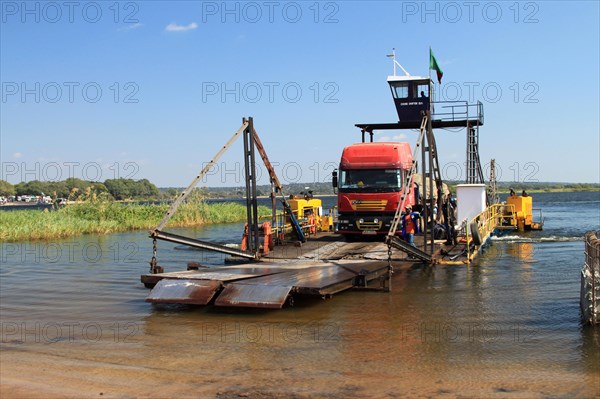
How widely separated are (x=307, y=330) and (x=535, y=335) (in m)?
3.52

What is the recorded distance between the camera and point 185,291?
1120 centimetres

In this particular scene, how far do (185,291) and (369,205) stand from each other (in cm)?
846

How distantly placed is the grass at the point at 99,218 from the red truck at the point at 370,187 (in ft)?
62.0

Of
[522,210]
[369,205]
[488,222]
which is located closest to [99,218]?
[369,205]

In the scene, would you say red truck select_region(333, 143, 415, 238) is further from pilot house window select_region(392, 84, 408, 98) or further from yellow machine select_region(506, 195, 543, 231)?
yellow machine select_region(506, 195, 543, 231)

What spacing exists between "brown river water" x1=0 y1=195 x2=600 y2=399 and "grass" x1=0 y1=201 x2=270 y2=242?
16153 millimetres

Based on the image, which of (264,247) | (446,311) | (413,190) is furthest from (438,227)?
(446,311)

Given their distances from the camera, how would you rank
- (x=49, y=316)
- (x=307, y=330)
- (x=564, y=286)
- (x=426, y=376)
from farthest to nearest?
(x=564, y=286), (x=49, y=316), (x=307, y=330), (x=426, y=376)

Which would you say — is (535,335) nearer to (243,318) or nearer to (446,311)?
(446,311)

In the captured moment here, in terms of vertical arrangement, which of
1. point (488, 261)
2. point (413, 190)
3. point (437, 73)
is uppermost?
point (437, 73)

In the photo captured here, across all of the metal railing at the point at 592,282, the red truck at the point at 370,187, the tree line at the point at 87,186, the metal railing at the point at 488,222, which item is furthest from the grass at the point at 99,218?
A: the tree line at the point at 87,186

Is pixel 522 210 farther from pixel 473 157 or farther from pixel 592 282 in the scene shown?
pixel 592 282

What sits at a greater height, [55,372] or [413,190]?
[413,190]

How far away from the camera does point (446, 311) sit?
1115 cm
